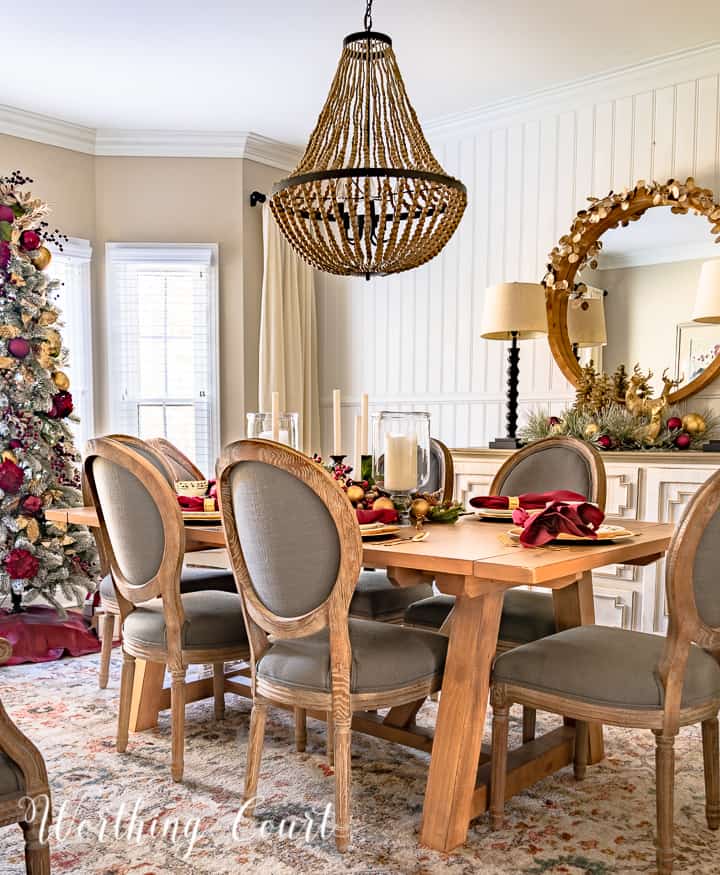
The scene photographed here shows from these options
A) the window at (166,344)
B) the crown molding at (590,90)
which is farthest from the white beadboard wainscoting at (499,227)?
the window at (166,344)

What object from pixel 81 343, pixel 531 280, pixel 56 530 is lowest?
pixel 56 530

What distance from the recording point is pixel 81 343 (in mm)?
5281

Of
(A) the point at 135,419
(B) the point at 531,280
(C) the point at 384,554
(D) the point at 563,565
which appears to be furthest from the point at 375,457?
(A) the point at 135,419

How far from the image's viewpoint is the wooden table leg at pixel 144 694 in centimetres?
297

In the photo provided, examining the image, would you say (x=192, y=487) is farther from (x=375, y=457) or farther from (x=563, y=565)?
(x=563, y=565)

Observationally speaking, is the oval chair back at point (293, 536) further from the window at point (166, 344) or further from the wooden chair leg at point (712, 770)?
the window at point (166, 344)

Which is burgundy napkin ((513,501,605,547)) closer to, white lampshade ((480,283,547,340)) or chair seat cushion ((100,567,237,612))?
chair seat cushion ((100,567,237,612))

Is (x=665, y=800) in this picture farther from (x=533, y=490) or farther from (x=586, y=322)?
(x=586, y=322)

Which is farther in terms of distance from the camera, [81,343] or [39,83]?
[81,343]

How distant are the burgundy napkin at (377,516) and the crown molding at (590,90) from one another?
2941 millimetres

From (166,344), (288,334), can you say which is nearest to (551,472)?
(288,334)

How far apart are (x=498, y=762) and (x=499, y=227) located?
3.41 meters

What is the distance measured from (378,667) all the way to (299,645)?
0.71 ft

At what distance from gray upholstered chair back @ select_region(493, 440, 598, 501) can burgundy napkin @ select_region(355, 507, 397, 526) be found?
0.87 meters
